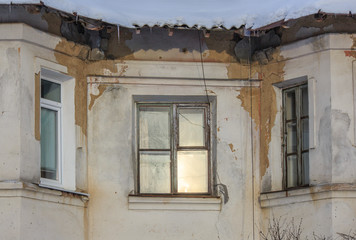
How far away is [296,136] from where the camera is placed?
56.2 ft

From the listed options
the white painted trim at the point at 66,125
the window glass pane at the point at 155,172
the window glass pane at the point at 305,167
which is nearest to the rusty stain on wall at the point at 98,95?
the white painted trim at the point at 66,125

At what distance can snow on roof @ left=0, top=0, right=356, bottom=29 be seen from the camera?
15906 millimetres

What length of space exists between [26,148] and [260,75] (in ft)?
13.1

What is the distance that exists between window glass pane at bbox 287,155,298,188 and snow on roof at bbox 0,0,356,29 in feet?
7.36

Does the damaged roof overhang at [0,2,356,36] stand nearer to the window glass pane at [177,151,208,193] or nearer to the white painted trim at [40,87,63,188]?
the white painted trim at [40,87,63,188]

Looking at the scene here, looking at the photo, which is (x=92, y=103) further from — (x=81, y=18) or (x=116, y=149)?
(x=81, y=18)

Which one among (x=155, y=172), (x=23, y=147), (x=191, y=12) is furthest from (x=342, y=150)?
(x=23, y=147)

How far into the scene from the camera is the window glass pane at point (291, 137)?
17188 millimetres

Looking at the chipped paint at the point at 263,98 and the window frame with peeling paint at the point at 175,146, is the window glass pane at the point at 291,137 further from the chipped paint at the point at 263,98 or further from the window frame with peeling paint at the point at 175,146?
the window frame with peeling paint at the point at 175,146

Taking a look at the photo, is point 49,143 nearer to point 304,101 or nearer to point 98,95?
point 98,95

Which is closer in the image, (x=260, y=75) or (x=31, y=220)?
(x=31, y=220)

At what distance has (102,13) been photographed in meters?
16.0

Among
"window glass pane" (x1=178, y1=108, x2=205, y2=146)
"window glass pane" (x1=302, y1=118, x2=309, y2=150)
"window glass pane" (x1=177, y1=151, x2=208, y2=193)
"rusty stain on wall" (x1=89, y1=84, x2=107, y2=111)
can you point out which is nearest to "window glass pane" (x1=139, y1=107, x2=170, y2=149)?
"window glass pane" (x1=178, y1=108, x2=205, y2=146)

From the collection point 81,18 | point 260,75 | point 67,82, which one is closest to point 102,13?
point 81,18
